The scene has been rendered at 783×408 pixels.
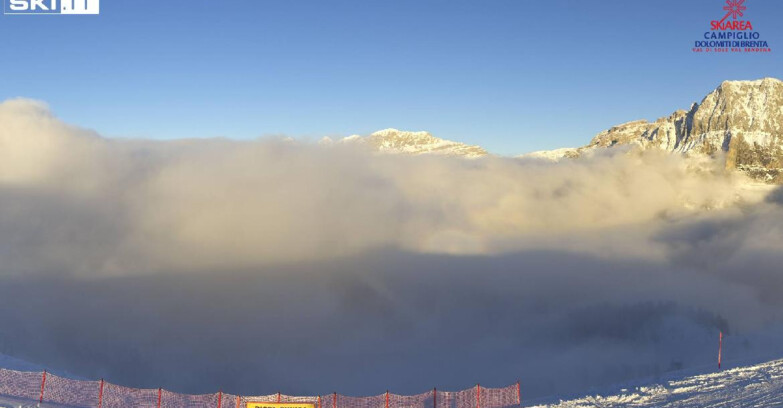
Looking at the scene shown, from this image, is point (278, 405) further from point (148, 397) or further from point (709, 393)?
point (709, 393)

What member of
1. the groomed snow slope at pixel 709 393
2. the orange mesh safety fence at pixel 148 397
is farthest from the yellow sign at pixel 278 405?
the groomed snow slope at pixel 709 393

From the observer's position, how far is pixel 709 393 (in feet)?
144

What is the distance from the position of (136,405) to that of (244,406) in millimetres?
9580

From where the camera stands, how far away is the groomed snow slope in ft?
135

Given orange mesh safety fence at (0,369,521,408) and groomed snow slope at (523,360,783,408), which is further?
orange mesh safety fence at (0,369,521,408)

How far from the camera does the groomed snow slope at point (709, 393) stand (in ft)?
135

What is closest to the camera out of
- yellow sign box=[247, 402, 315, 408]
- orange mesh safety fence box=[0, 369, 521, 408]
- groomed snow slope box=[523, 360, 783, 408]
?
yellow sign box=[247, 402, 315, 408]

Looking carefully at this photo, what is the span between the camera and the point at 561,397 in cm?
4891

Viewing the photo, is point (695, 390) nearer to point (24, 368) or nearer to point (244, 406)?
point (244, 406)

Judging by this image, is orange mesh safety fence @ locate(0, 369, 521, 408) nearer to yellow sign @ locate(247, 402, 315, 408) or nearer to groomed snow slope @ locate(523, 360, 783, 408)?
groomed snow slope @ locate(523, 360, 783, 408)

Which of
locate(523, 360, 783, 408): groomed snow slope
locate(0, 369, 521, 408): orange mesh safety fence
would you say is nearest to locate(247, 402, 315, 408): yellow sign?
locate(0, 369, 521, 408): orange mesh safety fence

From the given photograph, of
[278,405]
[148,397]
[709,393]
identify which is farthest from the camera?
[148,397]

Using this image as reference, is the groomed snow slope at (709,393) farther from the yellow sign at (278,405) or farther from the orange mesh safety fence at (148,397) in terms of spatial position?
the yellow sign at (278,405)

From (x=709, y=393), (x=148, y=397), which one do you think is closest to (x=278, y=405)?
(x=148, y=397)
